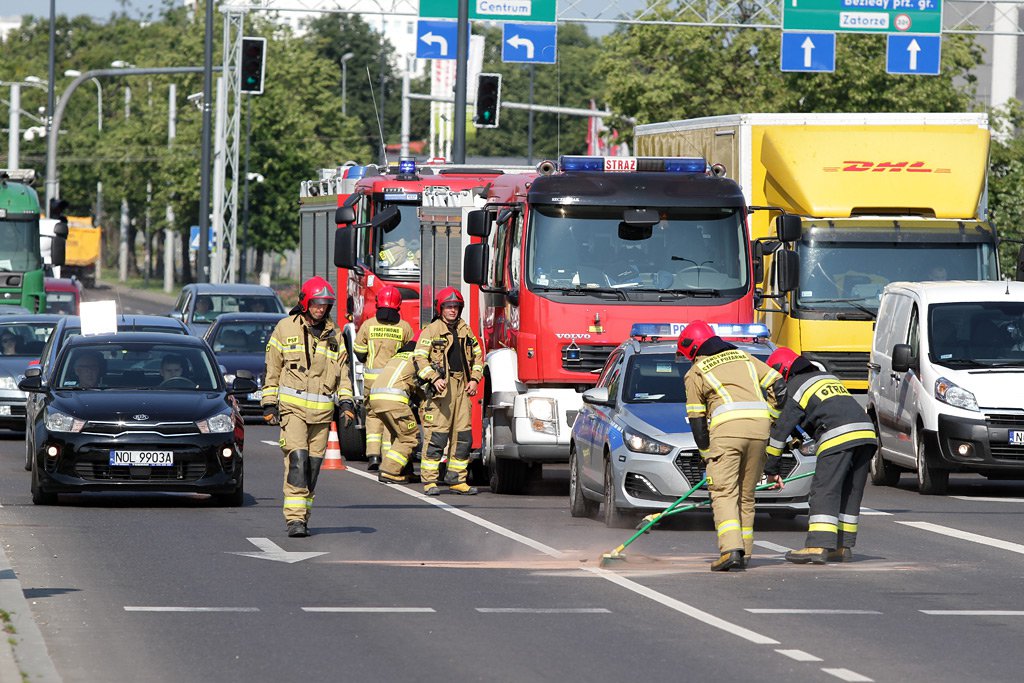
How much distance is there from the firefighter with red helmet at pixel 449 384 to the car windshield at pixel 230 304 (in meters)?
16.6

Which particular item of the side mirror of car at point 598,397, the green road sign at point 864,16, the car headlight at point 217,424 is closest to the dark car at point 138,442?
the car headlight at point 217,424

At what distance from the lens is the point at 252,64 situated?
40656 mm

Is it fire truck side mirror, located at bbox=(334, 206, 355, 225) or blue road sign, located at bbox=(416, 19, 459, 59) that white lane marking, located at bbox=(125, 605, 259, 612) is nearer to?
fire truck side mirror, located at bbox=(334, 206, 355, 225)

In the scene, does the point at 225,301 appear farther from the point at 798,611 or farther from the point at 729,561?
the point at 798,611

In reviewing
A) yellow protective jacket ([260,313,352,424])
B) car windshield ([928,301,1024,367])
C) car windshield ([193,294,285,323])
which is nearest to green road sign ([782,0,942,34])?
car windshield ([193,294,285,323])

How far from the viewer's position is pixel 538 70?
13150 centimetres

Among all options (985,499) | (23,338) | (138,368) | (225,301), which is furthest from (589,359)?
(225,301)

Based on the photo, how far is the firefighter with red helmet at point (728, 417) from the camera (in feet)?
45.0

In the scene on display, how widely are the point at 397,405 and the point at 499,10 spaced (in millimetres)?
16913

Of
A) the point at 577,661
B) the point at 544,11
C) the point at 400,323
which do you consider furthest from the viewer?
the point at 544,11

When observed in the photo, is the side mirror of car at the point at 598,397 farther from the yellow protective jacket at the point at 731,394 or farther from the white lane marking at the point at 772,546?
the yellow protective jacket at the point at 731,394

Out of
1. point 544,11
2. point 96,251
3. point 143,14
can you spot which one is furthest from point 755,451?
point 143,14

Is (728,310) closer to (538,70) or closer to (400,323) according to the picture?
(400,323)

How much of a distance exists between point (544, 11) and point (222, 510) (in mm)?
20092
